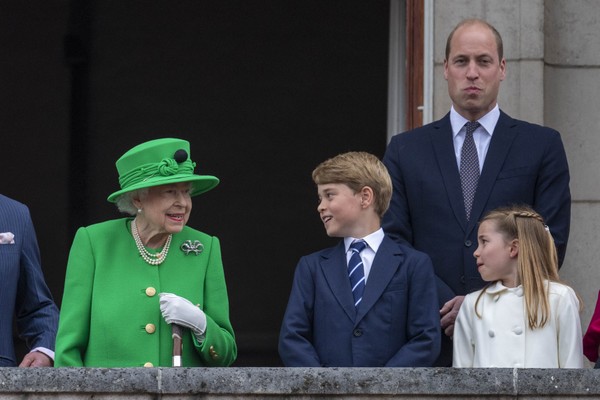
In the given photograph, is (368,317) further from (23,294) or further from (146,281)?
(23,294)

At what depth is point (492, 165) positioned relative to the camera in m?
6.34

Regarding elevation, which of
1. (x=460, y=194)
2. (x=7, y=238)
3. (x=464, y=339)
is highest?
(x=460, y=194)

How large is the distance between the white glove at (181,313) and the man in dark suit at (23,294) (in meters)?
0.79

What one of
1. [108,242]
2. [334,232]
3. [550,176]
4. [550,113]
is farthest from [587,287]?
[108,242]

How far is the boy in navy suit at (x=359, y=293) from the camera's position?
18.8ft

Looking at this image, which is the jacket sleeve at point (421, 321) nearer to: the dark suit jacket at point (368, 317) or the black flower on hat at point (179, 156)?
the dark suit jacket at point (368, 317)

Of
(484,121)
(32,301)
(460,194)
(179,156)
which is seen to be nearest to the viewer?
(179,156)

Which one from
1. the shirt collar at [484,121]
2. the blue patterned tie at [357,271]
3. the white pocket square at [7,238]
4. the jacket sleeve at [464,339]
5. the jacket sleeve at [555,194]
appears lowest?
the jacket sleeve at [464,339]

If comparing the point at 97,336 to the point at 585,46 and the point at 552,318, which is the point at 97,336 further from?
the point at 585,46

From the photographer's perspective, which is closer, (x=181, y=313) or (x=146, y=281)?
(x=181, y=313)

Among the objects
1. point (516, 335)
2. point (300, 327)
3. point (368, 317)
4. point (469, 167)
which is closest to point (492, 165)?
point (469, 167)

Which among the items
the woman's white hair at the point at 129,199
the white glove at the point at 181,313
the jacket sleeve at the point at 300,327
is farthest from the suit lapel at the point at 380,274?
the woman's white hair at the point at 129,199

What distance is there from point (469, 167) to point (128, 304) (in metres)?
1.59

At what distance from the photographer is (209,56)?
15.6 metres
